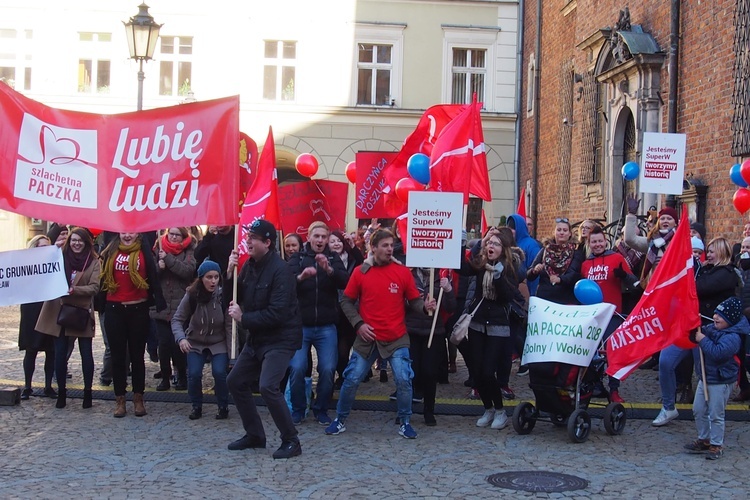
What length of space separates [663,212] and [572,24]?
1355 centimetres

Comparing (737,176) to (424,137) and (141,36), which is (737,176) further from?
(141,36)

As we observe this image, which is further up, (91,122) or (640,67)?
(640,67)

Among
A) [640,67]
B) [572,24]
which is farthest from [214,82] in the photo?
[640,67]

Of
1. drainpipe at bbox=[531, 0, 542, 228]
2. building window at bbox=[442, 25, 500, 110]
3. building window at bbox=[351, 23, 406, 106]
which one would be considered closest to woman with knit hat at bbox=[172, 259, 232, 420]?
drainpipe at bbox=[531, 0, 542, 228]

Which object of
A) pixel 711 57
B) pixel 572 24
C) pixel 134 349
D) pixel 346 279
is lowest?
pixel 134 349

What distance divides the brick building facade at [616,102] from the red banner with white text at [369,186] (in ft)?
16.6

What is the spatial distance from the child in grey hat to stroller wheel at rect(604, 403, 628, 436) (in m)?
0.78

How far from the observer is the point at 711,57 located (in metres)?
15.2

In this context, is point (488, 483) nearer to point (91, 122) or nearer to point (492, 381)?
point (492, 381)

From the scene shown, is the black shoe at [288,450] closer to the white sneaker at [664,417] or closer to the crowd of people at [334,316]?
the crowd of people at [334,316]

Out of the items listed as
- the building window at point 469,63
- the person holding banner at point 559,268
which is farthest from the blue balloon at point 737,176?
the building window at point 469,63

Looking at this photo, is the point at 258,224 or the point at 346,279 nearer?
the point at 258,224

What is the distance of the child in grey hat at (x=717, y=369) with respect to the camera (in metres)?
7.74

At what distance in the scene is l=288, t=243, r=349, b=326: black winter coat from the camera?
901 centimetres
